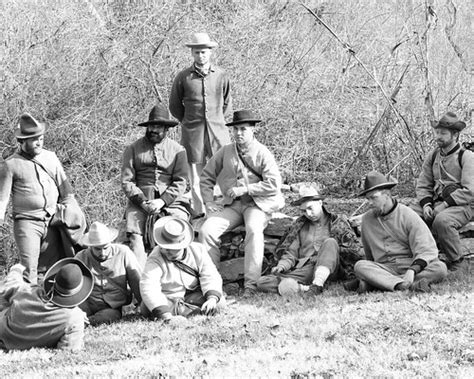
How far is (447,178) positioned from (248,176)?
7.53 feet

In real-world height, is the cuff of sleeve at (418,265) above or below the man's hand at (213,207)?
below

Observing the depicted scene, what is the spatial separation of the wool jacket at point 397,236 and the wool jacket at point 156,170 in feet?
7.31

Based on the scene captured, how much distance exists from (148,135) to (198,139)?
824mm

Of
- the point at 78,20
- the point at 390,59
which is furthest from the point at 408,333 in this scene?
the point at 78,20

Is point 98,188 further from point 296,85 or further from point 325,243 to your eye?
point 325,243

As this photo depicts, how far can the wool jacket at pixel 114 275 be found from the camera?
865 cm

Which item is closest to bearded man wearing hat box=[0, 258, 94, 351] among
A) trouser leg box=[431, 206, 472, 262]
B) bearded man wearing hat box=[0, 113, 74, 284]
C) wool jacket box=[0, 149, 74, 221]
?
bearded man wearing hat box=[0, 113, 74, 284]

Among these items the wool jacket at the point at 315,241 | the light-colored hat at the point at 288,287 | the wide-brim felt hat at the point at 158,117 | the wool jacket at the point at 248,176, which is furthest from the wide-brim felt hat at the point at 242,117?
the light-colored hat at the point at 288,287

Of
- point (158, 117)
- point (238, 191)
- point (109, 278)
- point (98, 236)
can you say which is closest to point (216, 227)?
point (238, 191)

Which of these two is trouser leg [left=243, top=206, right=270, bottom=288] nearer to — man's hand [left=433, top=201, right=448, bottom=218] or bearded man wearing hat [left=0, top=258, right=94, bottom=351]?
man's hand [left=433, top=201, right=448, bottom=218]

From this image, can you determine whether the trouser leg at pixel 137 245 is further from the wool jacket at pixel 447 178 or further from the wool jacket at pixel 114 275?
the wool jacket at pixel 447 178

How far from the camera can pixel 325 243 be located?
954 cm

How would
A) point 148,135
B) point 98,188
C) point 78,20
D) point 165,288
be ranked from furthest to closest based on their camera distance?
point 78,20, point 98,188, point 148,135, point 165,288

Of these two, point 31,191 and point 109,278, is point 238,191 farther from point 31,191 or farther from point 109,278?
point 31,191
